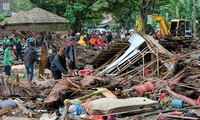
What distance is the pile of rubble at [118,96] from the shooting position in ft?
31.3

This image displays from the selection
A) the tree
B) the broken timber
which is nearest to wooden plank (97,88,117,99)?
the broken timber

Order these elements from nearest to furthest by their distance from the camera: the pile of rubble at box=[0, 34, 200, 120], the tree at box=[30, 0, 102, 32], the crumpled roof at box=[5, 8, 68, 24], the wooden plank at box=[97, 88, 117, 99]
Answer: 1. the pile of rubble at box=[0, 34, 200, 120]
2. the wooden plank at box=[97, 88, 117, 99]
3. the tree at box=[30, 0, 102, 32]
4. the crumpled roof at box=[5, 8, 68, 24]

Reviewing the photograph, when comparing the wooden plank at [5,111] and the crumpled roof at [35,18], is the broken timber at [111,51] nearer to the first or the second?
the wooden plank at [5,111]

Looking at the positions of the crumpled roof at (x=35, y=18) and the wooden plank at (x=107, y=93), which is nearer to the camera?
the wooden plank at (x=107, y=93)

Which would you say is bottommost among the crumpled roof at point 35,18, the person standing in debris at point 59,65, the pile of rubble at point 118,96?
the pile of rubble at point 118,96

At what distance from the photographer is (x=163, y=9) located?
53.6 metres

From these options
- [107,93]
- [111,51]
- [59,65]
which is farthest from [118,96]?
[111,51]

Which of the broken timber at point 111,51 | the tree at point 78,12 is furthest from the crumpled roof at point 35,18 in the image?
the broken timber at point 111,51

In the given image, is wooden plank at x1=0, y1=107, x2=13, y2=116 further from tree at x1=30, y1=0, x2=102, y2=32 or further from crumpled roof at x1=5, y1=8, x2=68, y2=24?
crumpled roof at x1=5, y1=8, x2=68, y2=24

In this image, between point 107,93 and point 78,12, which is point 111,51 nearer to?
point 107,93

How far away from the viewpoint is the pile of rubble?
9547 millimetres

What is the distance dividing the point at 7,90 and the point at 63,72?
1.78 m

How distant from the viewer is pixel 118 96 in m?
11.2

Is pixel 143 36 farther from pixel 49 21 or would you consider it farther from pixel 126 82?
pixel 49 21
